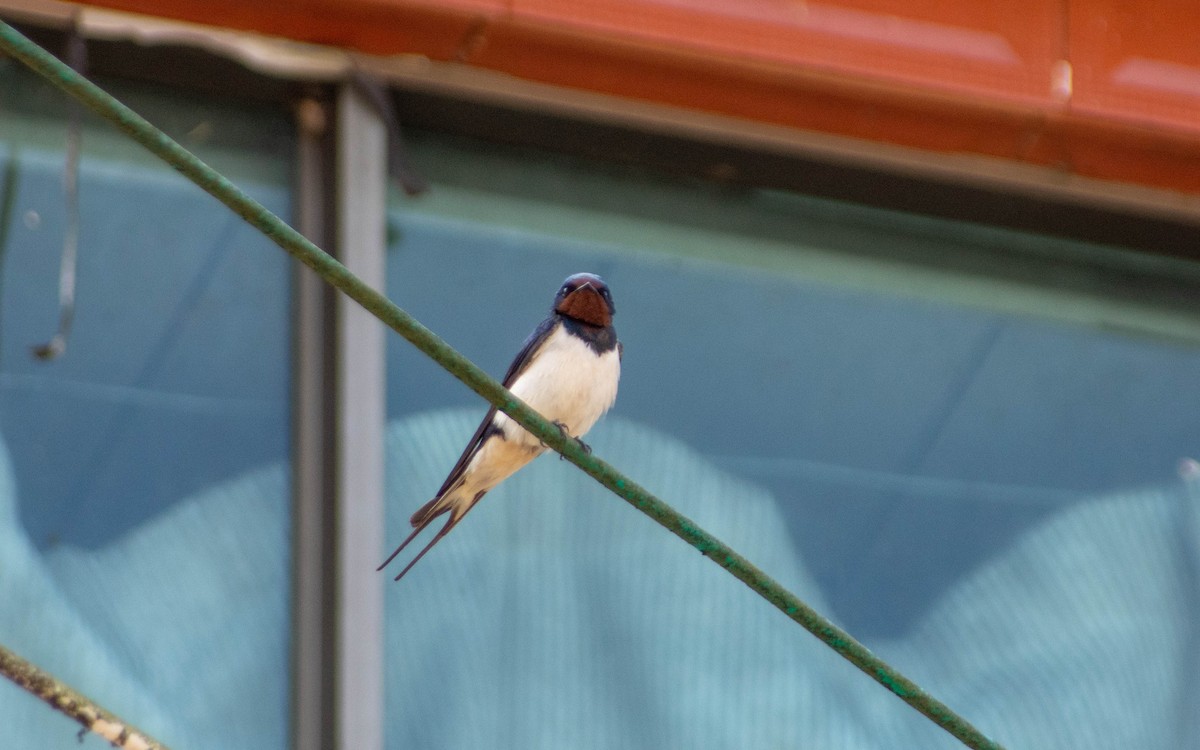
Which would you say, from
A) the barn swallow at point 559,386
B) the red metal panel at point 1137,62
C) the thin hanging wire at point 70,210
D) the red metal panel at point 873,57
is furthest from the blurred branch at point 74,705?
the red metal panel at point 1137,62

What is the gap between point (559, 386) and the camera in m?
3.37

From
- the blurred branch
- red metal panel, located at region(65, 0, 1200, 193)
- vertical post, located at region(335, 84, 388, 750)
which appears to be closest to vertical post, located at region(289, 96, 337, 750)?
vertical post, located at region(335, 84, 388, 750)

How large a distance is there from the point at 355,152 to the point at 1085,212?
5.47ft

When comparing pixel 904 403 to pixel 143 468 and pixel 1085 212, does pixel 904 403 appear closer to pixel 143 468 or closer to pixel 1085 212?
pixel 1085 212

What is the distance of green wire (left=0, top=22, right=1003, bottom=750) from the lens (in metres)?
1.91

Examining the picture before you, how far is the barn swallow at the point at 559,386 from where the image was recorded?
3346mm

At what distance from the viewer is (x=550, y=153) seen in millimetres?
4301

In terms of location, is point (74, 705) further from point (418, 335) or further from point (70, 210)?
point (70, 210)

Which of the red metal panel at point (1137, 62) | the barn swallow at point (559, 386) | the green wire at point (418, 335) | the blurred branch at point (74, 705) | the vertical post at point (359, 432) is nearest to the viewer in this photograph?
the green wire at point (418, 335)

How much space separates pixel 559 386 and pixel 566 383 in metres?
0.01

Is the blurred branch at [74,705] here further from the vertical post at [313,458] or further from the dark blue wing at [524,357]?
the vertical post at [313,458]

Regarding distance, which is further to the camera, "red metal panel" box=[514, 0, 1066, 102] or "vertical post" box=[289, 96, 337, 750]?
"red metal panel" box=[514, 0, 1066, 102]

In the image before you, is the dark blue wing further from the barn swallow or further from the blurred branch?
the blurred branch

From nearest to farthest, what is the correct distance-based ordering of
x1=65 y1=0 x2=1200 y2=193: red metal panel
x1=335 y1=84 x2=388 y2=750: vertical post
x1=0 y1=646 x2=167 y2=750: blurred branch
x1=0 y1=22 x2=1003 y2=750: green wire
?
x1=0 y1=22 x2=1003 y2=750: green wire < x1=0 y1=646 x2=167 y2=750: blurred branch < x1=335 y1=84 x2=388 y2=750: vertical post < x1=65 y1=0 x2=1200 y2=193: red metal panel
